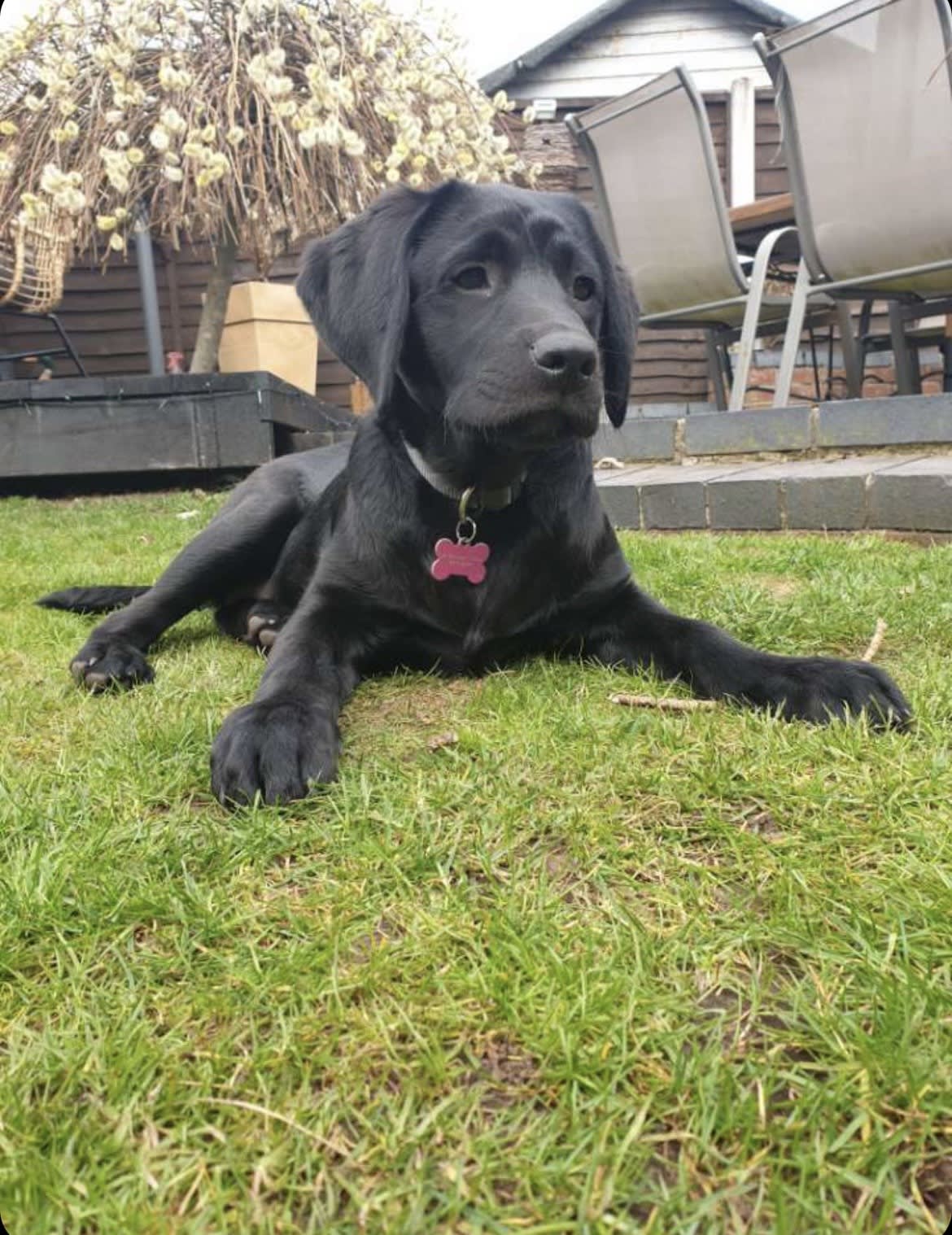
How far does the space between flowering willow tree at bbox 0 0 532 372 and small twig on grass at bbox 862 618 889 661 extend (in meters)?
5.07

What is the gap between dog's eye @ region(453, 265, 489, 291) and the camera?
2.11 meters

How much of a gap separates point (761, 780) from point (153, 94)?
653 centimetres

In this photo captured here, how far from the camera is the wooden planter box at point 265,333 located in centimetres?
735

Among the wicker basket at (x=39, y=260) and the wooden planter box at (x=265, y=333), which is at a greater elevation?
the wicker basket at (x=39, y=260)

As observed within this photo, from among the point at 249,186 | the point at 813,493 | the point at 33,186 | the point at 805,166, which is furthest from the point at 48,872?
the point at 33,186

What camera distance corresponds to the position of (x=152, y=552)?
4.36 m

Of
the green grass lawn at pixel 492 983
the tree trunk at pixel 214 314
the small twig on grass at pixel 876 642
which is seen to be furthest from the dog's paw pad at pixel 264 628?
the tree trunk at pixel 214 314

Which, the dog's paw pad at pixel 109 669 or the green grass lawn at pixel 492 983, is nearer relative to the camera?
the green grass lawn at pixel 492 983

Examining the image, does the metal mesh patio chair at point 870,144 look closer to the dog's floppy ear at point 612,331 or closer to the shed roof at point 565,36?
the dog's floppy ear at point 612,331

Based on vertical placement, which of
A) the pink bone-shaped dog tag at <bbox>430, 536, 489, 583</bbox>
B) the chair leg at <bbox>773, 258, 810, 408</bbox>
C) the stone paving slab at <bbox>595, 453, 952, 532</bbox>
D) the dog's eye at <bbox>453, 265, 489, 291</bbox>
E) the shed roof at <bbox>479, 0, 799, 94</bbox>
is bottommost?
the stone paving slab at <bbox>595, 453, 952, 532</bbox>

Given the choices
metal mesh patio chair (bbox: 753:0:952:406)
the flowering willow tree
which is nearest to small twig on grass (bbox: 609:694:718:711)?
metal mesh patio chair (bbox: 753:0:952:406)

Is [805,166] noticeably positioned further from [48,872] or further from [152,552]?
[48,872]

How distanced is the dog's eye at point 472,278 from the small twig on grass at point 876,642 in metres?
1.15

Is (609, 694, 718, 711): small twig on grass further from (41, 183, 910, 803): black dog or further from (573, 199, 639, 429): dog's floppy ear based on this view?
(573, 199, 639, 429): dog's floppy ear
